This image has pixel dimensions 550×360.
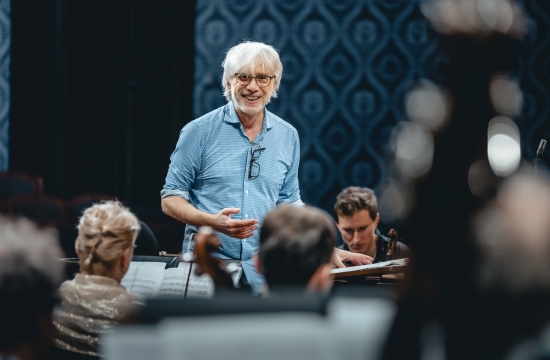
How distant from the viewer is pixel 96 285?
1599 mm

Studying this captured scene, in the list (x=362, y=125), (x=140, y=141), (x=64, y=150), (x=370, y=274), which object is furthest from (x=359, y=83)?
(x=370, y=274)

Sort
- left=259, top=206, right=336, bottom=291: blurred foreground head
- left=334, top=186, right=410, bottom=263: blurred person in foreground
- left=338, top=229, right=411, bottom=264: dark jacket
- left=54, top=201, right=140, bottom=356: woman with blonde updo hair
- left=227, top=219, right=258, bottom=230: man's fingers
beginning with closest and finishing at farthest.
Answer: left=259, top=206, right=336, bottom=291: blurred foreground head → left=54, top=201, right=140, bottom=356: woman with blonde updo hair → left=227, top=219, right=258, bottom=230: man's fingers → left=338, top=229, right=411, bottom=264: dark jacket → left=334, top=186, right=410, bottom=263: blurred person in foreground

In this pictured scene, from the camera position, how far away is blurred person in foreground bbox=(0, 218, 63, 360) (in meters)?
1.06

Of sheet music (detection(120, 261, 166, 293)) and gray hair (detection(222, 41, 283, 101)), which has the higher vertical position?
gray hair (detection(222, 41, 283, 101))

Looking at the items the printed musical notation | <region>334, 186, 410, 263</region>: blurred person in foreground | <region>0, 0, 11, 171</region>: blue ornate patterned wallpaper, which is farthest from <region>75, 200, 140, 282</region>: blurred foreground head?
<region>0, 0, 11, 171</region>: blue ornate patterned wallpaper

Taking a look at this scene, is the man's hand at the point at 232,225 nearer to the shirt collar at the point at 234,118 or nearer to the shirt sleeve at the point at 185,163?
the shirt sleeve at the point at 185,163

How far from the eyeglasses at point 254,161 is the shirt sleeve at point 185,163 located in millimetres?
196

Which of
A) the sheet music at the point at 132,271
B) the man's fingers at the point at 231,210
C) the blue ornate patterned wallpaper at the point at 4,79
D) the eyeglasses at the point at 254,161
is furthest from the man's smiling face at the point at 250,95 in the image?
the blue ornate patterned wallpaper at the point at 4,79

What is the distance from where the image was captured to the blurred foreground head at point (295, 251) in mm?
1223

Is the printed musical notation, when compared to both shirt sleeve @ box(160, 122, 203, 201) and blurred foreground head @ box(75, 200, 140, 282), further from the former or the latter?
shirt sleeve @ box(160, 122, 203, 201)

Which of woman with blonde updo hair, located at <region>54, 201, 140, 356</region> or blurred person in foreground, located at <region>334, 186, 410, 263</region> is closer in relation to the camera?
woman with blonde updo hair, located at <region>54, 201, 140, 356</region>

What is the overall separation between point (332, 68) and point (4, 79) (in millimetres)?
2433

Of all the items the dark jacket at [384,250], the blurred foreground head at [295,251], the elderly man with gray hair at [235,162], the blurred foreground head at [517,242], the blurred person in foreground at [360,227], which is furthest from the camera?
the blurred person in foreground at [360,227]

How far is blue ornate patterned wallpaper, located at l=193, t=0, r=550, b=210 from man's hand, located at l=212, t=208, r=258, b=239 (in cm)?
258
